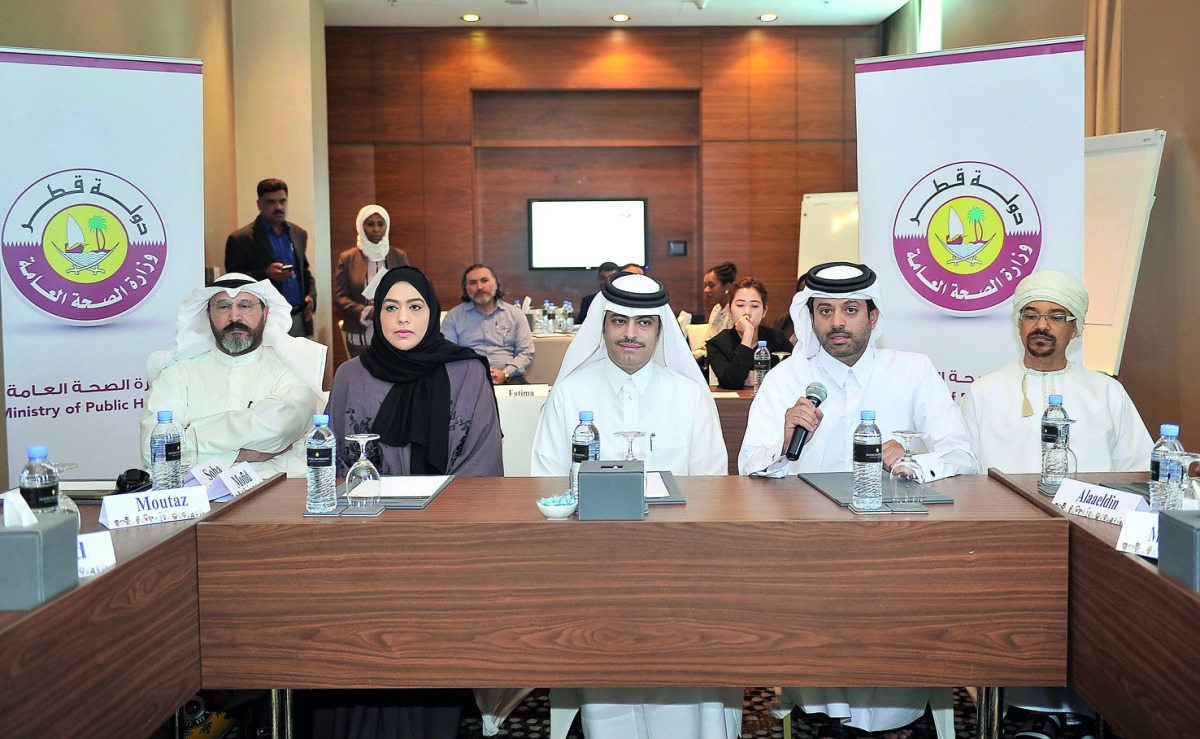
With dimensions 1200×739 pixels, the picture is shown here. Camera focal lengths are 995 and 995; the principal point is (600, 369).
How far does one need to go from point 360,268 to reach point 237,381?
4.31 meters

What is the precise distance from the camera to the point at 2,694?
1.50 m

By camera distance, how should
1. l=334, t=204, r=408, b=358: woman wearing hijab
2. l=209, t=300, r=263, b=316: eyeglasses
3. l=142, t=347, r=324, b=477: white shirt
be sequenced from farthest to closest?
l=334, t=204, r=408, b=358: woman wearing hijab < l=209, t=300, r=263, b=316: eyeglasses < l=142, t=347, r=324, b=477: white shirt

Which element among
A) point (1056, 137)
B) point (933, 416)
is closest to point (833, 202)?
point (1056, 137)

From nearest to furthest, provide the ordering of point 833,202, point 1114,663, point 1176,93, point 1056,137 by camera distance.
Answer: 1. point 1114,663
2. point 1056,137
3. point 1176,93
4. point 833,202

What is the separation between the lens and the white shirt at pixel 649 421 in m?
3.17

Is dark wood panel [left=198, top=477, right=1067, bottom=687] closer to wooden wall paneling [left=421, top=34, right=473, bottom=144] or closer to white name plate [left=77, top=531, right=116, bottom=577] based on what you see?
white name plate [left=77, top=531, right=116, bottom=577]

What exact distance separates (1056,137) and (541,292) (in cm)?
728

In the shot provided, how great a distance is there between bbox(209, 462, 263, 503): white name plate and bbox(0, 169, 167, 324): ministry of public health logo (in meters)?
1.96

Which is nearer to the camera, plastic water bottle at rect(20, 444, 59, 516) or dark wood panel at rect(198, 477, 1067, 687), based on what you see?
plastic water bottle at rect(20, 444, 59, 516)

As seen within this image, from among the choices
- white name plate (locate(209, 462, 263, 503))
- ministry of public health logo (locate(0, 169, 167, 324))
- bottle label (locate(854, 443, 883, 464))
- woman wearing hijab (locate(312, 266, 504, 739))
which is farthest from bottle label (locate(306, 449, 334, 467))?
ministry of public health logo (locate(0, 169, 167, 324))

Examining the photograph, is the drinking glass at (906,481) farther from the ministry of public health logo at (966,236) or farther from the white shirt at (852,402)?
the ministry of public health logo at (966,236)

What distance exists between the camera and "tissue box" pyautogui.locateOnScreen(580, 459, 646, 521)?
7.13ft

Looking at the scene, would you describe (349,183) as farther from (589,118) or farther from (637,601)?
(637,601)

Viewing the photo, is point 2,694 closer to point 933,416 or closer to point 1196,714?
point 1196,714
